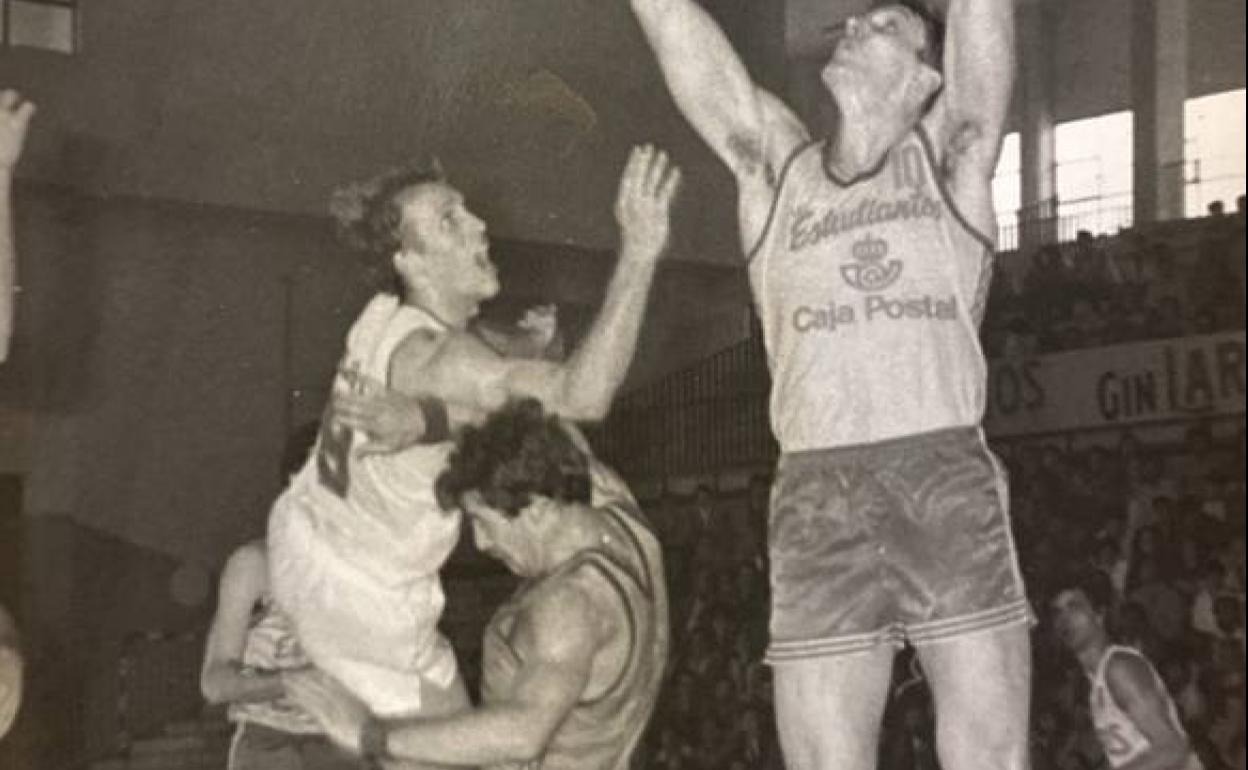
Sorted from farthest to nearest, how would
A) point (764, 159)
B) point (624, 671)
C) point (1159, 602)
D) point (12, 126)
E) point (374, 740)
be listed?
point (12, 126), point (374, 740), point (624, 671), point (764, 159), point (1159, 602)

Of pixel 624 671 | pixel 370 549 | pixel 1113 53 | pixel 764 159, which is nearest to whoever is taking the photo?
pixel 1113 53

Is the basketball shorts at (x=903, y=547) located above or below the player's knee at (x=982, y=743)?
above

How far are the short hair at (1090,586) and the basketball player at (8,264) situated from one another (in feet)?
4.99

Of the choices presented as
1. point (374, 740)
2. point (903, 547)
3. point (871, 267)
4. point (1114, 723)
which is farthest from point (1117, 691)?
point (374, 740)

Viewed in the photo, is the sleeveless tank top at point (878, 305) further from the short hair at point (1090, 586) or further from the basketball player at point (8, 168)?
the basketball player at point (8, 168)

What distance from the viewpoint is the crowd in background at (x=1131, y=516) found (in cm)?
243

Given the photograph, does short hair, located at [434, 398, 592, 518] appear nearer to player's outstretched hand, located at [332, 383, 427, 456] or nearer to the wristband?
player's outstretched hand, located at [332, 383, 427, 456]

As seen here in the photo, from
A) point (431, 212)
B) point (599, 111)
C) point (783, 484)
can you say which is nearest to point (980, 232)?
point (783, 484)

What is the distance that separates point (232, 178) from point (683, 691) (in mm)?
922

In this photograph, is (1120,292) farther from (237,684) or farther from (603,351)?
(237,684)

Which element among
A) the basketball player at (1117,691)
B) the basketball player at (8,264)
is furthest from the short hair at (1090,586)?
the basketball player at (8,264)

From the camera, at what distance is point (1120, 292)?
2.51m

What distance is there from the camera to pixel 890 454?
2600 mm

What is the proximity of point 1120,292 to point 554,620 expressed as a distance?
0.76 meters
